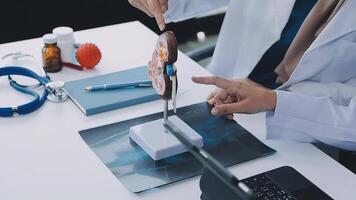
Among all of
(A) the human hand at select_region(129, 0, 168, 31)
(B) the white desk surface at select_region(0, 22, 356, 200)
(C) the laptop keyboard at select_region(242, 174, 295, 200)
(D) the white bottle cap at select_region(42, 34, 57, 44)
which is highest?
(A) the human hand at select_region(129, 0, 168, 31)

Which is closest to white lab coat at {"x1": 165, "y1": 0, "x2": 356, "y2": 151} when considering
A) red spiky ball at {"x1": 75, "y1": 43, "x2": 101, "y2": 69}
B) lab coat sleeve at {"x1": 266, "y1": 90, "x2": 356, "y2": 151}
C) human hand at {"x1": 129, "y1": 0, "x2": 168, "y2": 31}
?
lab coat sleeve at {"x1": 266, "y1": 90, "x2": 356, "y2": 151}

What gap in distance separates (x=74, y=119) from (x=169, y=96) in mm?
233

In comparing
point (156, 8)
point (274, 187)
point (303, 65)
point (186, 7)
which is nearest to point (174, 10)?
point (186, 7)

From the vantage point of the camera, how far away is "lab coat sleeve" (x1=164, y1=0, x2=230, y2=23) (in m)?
1.59

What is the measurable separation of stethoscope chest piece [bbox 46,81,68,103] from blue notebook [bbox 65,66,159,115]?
0.8 inches

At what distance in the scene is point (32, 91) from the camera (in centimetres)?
130

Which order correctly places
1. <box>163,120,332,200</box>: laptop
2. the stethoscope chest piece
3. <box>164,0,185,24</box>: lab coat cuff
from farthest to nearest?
1. <box>164,0,185,24</box>: lab coat cuff
2. the stethoscope chest piece
3. <box>163,120,332,200</box>: laptop

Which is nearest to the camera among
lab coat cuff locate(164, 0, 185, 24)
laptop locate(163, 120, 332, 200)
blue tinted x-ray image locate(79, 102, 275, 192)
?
laptop locate(163, 120, 332, 200)

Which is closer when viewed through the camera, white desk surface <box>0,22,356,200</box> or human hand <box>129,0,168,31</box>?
white desk surface <box>0,22,356,200</box>

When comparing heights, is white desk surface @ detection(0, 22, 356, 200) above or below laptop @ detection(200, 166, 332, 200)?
below

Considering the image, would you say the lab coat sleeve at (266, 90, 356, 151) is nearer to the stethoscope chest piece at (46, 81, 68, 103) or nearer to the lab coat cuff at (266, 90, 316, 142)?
the lab coat cuff at (266, 90, 316, 142)

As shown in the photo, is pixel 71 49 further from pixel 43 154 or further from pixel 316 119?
pixel 316 119

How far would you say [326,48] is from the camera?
130 cm

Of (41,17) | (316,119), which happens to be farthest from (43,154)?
(41,17)
